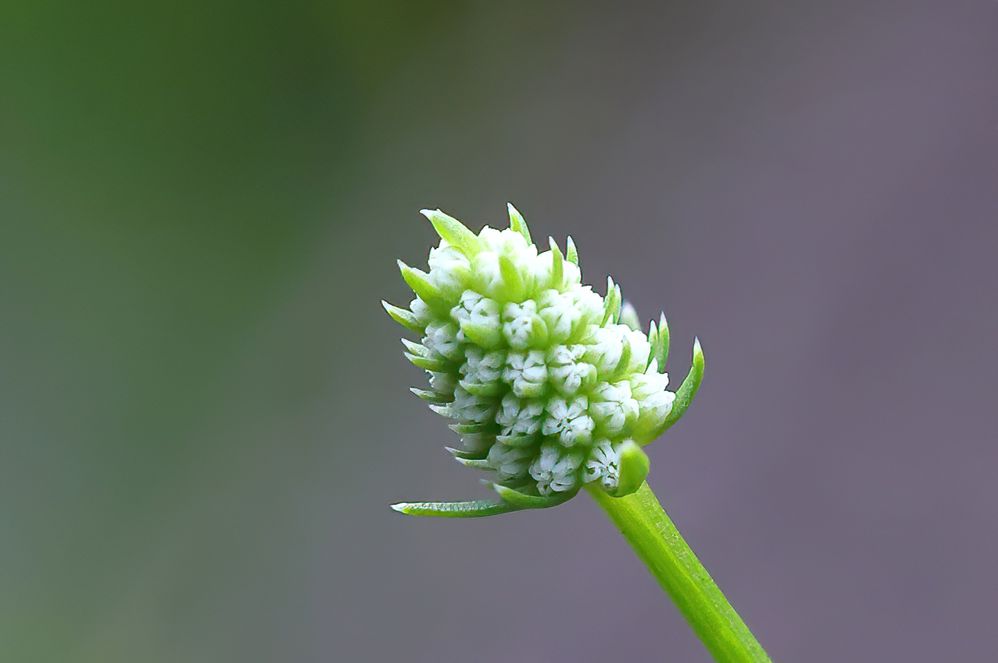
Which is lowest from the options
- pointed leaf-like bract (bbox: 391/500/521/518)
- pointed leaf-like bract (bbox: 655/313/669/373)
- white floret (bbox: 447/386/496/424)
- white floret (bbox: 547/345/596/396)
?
pointed leaf-like bract (bbox: 391/500/521/518)

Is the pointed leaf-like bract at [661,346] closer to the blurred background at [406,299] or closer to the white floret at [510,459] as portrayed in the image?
the white floret at [510,459]

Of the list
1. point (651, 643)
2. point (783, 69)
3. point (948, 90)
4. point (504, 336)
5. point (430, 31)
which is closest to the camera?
point (504, 336)

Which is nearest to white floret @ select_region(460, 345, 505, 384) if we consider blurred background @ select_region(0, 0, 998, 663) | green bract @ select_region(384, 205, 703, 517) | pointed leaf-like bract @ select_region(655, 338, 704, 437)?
green bract @ select_region(384, 205, 703, 517)

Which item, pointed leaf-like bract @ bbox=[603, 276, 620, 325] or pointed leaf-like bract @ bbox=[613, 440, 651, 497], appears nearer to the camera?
pointed leaf-like bract @ bbox=[613, 440, 651, 497]

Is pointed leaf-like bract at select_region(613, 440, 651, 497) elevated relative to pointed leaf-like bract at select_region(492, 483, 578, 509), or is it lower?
elevated

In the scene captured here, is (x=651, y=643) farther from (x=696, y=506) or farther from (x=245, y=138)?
(x=245, y=138)

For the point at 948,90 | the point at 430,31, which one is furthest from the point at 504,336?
the point at 430,31

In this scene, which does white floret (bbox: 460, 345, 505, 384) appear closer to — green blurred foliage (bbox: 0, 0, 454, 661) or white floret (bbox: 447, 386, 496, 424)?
white floret (bbox: 447, 386, 496, 424)

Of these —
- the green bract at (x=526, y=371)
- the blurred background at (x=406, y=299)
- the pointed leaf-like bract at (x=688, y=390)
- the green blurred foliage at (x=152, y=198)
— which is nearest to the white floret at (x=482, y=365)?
the green bract at (x=526, y=371)

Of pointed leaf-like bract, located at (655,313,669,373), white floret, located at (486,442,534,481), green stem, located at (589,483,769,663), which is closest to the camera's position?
green stem, located at (589,483,769,663)
